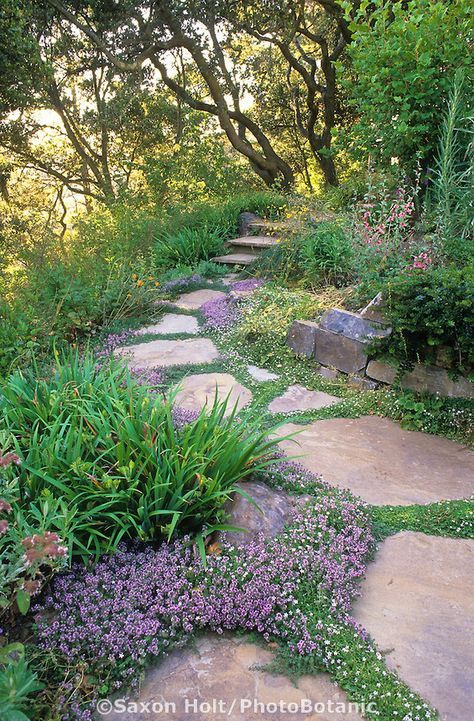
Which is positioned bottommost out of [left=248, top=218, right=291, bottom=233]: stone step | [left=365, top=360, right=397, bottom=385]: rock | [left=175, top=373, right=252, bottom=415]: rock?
[left=365, top=360, right=397, bottom=385]: rock

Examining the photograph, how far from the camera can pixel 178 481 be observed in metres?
1.98

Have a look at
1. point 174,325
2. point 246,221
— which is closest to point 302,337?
point 174,325

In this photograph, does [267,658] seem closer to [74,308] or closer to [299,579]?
[299,579]

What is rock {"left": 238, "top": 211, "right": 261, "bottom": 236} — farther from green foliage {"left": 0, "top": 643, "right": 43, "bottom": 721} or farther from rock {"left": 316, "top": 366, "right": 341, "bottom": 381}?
green foliage {"left": 0, "top": 643, "right": 43, "bottom": 721}

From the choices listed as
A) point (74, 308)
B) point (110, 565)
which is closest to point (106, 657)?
point (110, 565)

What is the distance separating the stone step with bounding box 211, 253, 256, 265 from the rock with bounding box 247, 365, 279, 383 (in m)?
2.77

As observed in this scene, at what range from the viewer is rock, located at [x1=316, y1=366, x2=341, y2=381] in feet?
12.5

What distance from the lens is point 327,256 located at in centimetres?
486

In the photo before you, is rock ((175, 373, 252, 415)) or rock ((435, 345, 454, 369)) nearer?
rock ((435, 345, 454, 369))

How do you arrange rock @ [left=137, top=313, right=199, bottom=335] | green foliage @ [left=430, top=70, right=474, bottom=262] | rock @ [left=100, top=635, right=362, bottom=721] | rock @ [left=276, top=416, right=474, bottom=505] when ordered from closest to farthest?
rock @ [left=100, top=635, right=362, bottom=721] < rock @ [left=276, top=416, right=474, bottom=505] < green foliage @ [left=430, top=70, right=474, bottom=262] < rock @ [left=137, top=313, right=199, bottom=335]

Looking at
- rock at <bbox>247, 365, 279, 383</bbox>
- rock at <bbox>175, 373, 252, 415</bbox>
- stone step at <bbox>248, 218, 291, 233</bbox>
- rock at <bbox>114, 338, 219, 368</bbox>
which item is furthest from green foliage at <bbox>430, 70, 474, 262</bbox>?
stone step at <bbox>248, 218, 291, 233</bbox>

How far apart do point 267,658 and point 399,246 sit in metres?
3.24

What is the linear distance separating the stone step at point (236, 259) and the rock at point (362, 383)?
10.4ft

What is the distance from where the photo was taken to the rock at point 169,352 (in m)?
4.00
